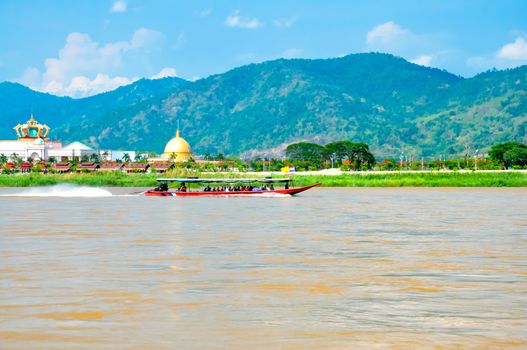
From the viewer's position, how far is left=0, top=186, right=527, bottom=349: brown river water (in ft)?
51.6

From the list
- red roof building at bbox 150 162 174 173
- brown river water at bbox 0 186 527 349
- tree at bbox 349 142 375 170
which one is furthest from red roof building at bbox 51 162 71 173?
brown river water at bbox 0 186 527 349

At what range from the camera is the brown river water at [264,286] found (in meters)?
15.7

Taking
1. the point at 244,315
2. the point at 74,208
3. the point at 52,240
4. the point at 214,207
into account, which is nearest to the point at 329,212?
the point at 214,207

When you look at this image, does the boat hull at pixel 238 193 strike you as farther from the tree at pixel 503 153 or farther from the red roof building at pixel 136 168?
the red roof building at pixel 136 168

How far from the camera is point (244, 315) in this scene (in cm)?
1767

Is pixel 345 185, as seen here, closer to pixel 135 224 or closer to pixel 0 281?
pixel 135 224

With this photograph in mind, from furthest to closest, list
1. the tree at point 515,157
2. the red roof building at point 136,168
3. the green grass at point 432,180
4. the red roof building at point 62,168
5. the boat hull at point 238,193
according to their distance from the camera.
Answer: the red roof building at point 136,168, the red roof building at point 62,168, the tree at point 515,157, the green grass at point 432,180, the boat hull at point 238,193

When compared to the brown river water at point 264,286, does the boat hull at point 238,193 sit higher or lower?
higher

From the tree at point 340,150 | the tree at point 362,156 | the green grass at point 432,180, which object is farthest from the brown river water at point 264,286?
the tree at point 340,150

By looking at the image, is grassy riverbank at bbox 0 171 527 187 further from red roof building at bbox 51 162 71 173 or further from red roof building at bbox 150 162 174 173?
red roof building at bbox 150 162 174 173

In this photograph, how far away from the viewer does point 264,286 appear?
21719mm

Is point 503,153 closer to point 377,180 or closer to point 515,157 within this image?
point 515,157

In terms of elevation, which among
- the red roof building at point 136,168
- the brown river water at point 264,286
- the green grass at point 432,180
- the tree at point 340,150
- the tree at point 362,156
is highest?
the tree at point 340,150

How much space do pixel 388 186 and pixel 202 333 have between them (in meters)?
87.4
